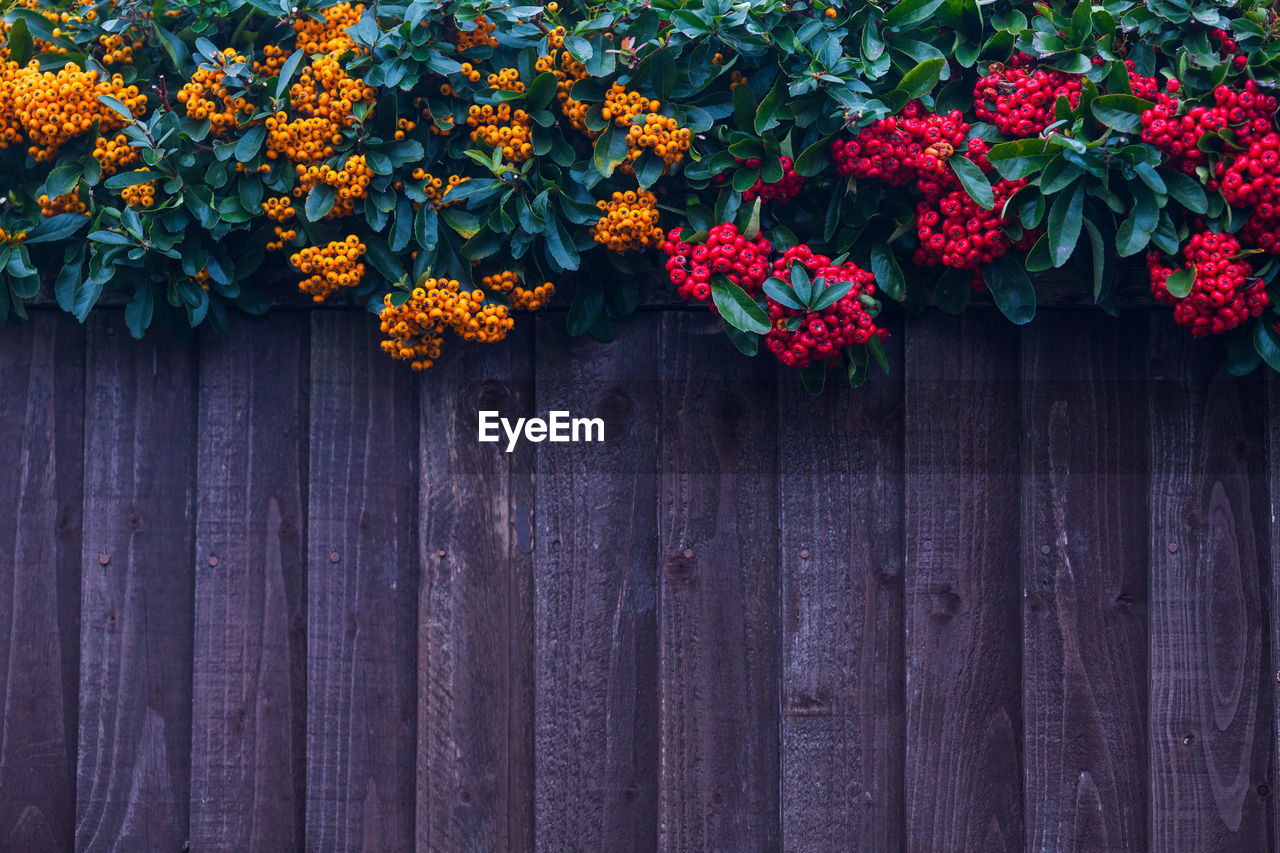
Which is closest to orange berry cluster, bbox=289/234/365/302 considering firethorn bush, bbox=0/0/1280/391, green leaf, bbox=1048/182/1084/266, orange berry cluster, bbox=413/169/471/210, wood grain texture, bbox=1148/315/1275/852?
firethorn bush, bbox=0/0/1280/391

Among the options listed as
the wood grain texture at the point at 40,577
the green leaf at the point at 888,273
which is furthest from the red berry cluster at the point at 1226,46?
the wood grain texture at the point at 40,577

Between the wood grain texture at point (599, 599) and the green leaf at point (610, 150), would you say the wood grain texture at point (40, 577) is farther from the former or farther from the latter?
the green leaf at point (610, 150)

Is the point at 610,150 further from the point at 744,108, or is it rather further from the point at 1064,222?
the point at 1064,222

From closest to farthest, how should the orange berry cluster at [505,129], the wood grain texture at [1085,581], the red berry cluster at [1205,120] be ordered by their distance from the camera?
the red berry cluster at [1205,120], the orange berry cluster at [505,129], the wood grain texture at [1085,581]

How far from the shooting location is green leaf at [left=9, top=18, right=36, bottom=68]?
1.46 metres

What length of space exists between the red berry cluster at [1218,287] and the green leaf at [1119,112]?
0.61ft

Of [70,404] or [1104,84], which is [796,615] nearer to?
[1104,84]

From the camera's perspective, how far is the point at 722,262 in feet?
4.54

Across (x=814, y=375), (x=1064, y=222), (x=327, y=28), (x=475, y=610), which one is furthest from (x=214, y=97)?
(x=1064, y=222)

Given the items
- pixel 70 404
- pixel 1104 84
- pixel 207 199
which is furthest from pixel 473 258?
pixel 1104 84

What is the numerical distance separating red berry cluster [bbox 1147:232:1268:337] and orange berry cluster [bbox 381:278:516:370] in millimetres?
997

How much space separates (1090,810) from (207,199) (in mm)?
1702

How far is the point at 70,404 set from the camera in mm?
1604

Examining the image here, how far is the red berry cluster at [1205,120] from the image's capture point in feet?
4.33
